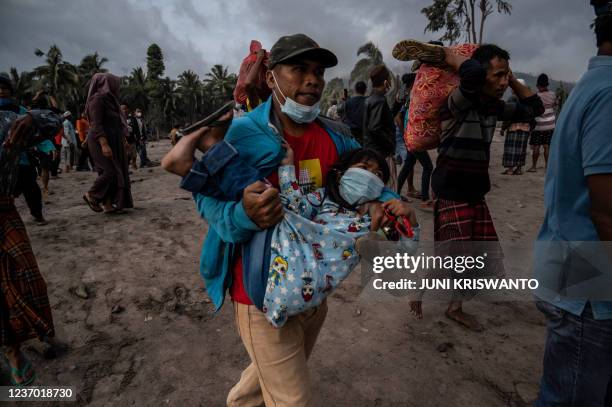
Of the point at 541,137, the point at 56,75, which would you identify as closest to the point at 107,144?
the point at 541,137

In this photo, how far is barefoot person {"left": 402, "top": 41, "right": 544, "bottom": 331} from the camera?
2.35 metres

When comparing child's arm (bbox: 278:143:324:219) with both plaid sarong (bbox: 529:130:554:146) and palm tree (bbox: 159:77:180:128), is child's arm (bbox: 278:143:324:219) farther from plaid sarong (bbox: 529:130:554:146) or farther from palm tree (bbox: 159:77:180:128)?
palm tree (bbox: 159:77:180:128)

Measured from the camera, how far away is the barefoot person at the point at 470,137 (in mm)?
2352

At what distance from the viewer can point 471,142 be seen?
2.59m

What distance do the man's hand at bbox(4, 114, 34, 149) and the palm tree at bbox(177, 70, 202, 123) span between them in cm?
5421

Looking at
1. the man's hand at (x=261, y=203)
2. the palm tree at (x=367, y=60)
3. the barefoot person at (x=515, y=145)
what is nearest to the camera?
the man's hand at (x=261, y=203)

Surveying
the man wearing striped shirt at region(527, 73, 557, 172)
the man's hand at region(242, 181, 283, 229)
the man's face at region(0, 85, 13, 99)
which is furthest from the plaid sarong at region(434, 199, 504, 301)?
the man wearing striped shirt at region(527, 73, 557, 172)

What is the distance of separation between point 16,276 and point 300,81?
250cm

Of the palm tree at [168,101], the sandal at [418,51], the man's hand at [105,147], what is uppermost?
the palm tree at [168,101]

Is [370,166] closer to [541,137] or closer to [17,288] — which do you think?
[17,288]

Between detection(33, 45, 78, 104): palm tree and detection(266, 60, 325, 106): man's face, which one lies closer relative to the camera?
detection(266, 60, 325, 106): man's face

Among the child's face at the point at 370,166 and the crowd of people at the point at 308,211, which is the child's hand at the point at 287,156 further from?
the child's face at the point at 370,166

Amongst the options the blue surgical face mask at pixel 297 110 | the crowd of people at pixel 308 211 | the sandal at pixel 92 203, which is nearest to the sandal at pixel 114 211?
the sandal at pixel 92 203

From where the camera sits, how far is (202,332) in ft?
9.84
